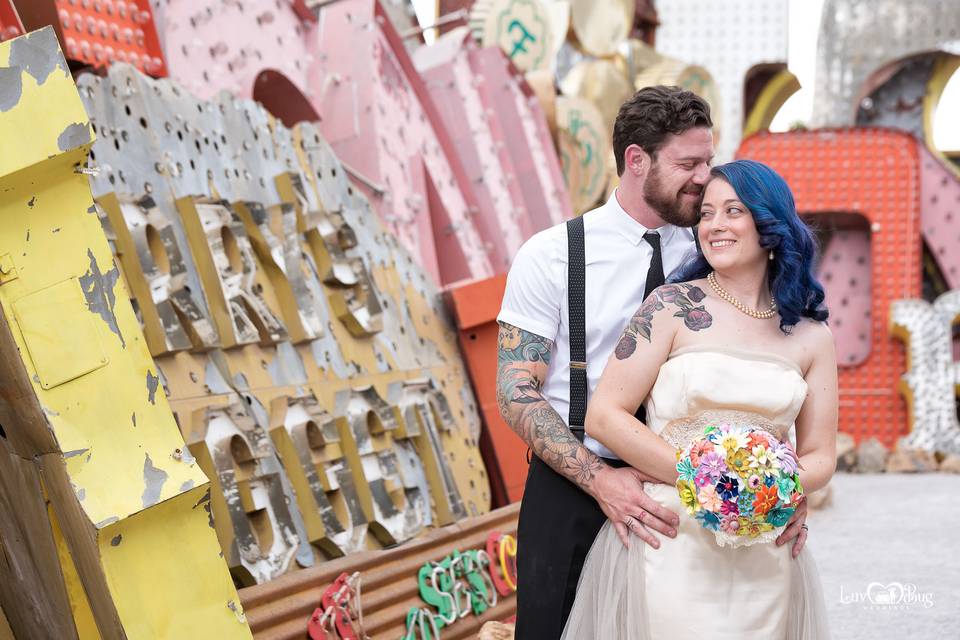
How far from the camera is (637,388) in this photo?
257 cm

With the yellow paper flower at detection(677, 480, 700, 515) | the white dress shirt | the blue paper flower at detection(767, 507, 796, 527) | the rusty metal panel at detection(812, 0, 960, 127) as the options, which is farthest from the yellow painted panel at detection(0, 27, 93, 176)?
the rusty metal panel at detection(812, 0, 960, 127)

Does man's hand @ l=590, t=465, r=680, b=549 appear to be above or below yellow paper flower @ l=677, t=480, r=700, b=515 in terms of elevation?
below

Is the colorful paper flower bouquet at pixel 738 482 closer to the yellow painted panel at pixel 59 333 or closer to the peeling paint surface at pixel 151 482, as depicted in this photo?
the peeling paint surface at pixel 151 482

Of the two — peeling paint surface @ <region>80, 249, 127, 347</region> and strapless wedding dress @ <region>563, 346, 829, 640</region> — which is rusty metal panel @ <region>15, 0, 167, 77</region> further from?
strapless wedding dress @ <region>563, 346, 829, 640</region>

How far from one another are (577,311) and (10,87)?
1.44m

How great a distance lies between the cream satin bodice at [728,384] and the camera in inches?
99.4

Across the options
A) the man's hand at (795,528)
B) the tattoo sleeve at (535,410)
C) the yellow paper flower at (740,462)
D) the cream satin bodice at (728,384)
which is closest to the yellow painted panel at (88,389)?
the tattoo sleeve at (535,410)

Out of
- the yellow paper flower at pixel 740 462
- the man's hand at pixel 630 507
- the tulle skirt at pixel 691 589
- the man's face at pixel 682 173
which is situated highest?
the man's face at pixel 682 173

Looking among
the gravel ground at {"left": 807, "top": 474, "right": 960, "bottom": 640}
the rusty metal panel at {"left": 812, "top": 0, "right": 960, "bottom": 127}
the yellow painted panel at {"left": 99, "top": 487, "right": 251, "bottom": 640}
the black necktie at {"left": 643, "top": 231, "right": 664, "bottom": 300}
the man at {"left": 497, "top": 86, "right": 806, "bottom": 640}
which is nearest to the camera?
the yellow painted panel at {"left": 99, "top": 487, "right": 251, "bottom": 640}

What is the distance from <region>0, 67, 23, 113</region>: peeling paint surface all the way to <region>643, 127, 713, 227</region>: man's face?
4.99 ft

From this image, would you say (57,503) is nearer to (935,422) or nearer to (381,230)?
(381,230)

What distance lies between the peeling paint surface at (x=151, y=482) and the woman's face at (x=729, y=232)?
4.70ft

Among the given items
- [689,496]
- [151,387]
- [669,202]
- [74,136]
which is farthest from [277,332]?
[689,496]

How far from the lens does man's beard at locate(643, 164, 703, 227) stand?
2754mm
